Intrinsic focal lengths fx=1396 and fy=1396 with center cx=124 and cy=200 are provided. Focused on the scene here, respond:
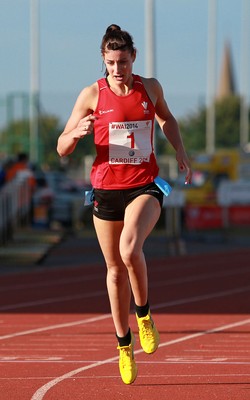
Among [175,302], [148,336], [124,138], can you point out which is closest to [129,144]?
[124,138]

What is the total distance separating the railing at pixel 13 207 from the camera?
2597 cm

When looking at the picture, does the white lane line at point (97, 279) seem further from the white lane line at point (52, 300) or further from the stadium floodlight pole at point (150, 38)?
the stadium floodlight pole at point (150, 38)

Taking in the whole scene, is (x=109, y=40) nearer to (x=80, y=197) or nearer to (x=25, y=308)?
(x=25, y=308)

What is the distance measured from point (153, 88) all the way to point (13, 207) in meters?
19.0

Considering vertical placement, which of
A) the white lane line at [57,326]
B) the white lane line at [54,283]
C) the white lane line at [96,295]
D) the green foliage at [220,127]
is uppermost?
the white lane line at [57,326]

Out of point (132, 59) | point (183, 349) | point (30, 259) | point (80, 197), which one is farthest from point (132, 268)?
point (80, 197)

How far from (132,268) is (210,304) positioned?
817 cm

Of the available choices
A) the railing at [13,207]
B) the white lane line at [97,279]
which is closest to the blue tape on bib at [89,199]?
the white lane line at [97,279]

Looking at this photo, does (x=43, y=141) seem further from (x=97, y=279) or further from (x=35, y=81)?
(x=97, y=279)

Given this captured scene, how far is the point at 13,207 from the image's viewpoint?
90.9ft

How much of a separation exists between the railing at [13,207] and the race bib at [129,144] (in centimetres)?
1664

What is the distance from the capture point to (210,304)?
661 inches

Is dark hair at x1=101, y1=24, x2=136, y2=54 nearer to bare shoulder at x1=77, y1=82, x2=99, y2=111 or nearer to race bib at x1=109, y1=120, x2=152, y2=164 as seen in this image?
bare shoulder at x1=77, y1=82, x2=99, y2=111

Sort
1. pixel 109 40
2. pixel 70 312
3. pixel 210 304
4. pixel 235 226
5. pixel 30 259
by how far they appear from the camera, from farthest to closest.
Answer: pixel 235 226 < pixel 30 259 < pixel 210 304 < pixel 70 312 < pixel 109 40
